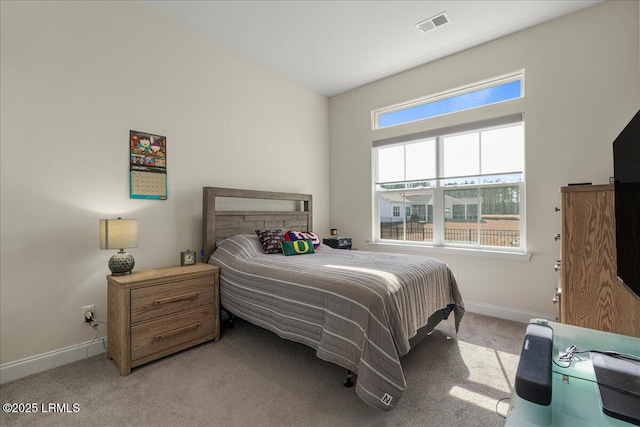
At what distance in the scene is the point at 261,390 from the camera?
183cm

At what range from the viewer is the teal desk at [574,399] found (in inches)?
31.6

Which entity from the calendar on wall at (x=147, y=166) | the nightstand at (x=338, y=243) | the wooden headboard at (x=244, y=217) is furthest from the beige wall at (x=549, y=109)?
the calendar on wall at (x=147, y=166)

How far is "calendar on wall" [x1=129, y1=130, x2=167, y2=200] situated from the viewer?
2535 mm

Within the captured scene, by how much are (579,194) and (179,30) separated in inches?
146

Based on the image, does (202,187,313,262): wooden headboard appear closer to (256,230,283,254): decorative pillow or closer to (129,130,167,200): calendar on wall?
(256,230,283,254): decorative pillow

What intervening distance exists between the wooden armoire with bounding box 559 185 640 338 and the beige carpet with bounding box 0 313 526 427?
0.64m

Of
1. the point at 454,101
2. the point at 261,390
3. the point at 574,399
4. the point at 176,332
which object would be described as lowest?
the point at 261,390

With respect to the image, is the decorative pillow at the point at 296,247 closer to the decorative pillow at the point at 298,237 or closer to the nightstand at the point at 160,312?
the decorative pillow at the point at 298,237

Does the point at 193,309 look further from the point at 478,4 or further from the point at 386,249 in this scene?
the point at 478,4

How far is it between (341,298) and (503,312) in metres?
2.32

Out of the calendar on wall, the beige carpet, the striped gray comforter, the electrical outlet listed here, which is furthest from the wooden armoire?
the electrical outlet

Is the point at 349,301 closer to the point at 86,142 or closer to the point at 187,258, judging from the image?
the point at 187,258

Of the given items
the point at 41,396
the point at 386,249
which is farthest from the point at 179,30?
the point at 386,249

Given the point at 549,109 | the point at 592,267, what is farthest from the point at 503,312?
the point at 549,109
